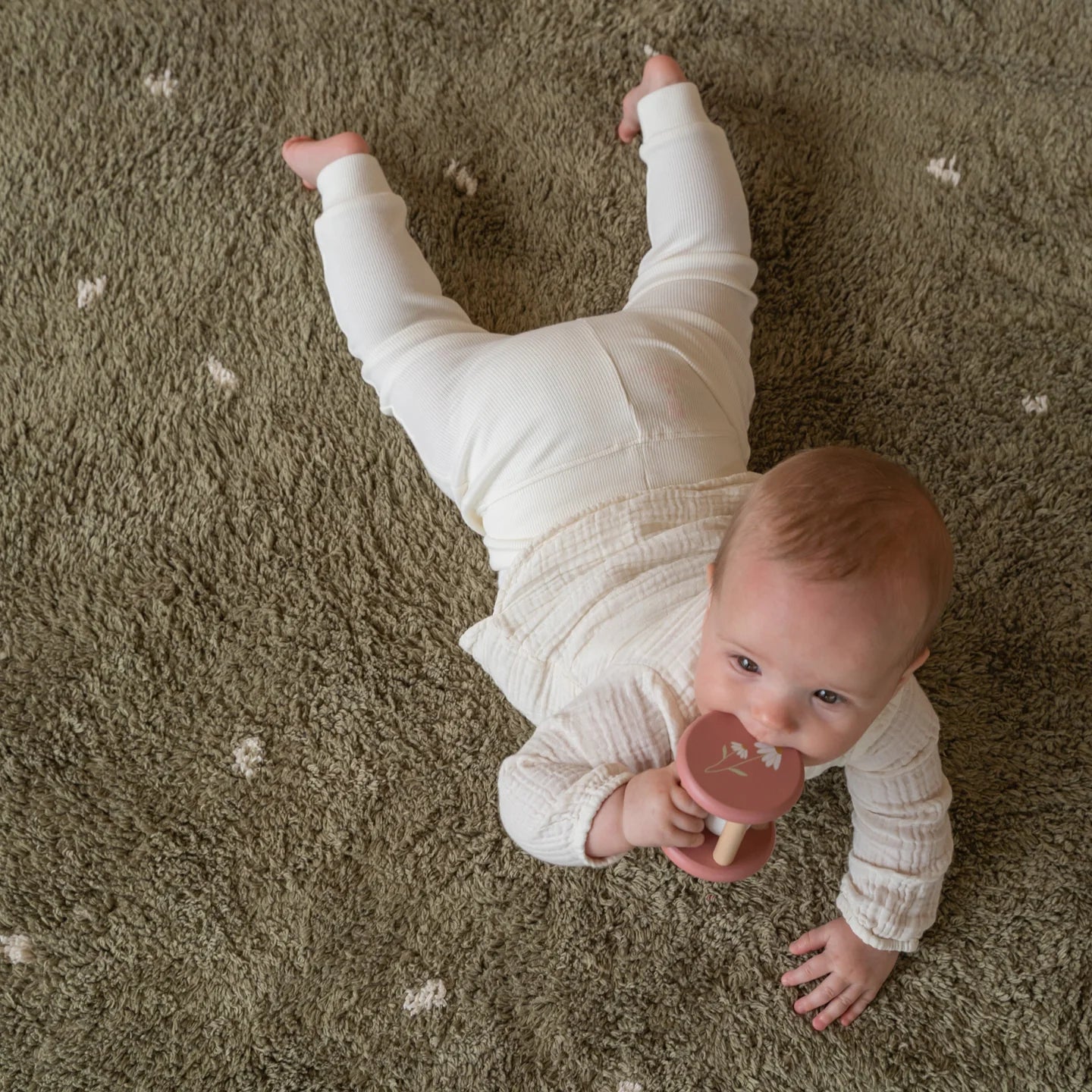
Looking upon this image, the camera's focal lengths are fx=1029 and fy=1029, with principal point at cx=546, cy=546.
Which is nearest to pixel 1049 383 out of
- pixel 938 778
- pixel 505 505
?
pixel 938 778

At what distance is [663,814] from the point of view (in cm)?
72

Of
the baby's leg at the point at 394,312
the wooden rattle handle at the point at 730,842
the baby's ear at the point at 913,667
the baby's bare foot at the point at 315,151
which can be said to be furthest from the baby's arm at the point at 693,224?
the wooden rattle handle at the point at 730,842

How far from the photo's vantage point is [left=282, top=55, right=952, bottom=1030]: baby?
68cm

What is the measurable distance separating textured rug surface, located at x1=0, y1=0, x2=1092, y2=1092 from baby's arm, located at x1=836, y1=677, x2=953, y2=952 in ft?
0.22

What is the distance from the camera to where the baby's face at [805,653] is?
66 centimetres

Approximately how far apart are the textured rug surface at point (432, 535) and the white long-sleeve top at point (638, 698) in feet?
0.30

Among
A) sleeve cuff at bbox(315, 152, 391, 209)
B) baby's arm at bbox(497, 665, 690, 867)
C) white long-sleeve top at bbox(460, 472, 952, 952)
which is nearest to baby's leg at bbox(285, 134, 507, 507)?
sleeve cuff at bbox(315, 152, 391, 209)

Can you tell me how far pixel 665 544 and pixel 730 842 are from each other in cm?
30

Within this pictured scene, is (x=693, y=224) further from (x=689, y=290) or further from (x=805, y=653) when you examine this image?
(x=805, y=653)

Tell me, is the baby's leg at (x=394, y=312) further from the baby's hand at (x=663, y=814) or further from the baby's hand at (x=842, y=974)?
the baby's hand at (x=842, y=974)

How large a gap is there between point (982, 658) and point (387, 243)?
0.74m

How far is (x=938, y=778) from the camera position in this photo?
2.95 feet

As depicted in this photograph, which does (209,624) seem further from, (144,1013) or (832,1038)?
(832,1038)

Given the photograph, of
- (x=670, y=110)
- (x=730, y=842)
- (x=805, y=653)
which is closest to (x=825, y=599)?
(x=805, y=653)
